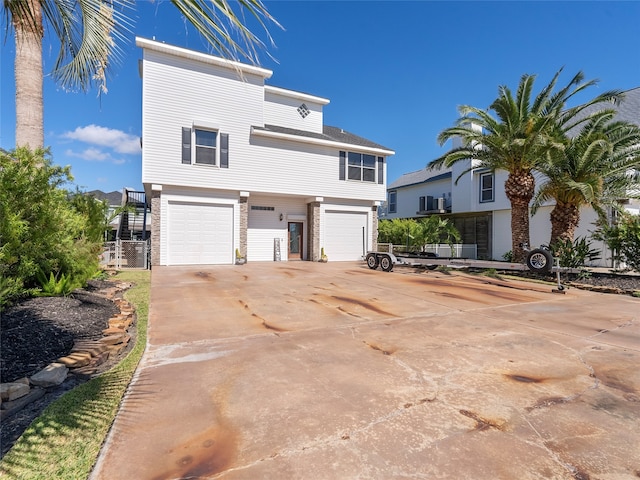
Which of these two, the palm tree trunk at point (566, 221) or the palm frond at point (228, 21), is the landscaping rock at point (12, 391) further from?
the palm tree trunk at point (566, 221)

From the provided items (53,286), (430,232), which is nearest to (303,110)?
(430,232)

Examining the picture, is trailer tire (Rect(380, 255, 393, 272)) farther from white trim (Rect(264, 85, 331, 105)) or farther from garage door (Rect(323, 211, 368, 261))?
white trim (Rect(264, 85, 331, 105))

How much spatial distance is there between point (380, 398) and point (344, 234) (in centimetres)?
1636

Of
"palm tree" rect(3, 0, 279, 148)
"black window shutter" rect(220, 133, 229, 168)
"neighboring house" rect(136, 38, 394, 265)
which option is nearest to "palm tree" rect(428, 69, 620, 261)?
"neighboring house" rect(136, 38, 394, 265)

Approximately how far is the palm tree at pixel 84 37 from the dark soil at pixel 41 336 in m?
3.14

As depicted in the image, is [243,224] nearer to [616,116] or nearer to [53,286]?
[53,286]

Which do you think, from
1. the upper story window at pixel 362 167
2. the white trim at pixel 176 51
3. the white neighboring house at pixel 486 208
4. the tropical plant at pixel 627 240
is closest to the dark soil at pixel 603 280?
the tropical plant at pixel 627 240

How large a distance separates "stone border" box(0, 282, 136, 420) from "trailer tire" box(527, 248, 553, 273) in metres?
11.5

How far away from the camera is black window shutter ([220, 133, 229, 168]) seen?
1587 centimetres

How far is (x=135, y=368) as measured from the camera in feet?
12.6

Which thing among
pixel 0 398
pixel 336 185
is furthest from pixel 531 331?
pixel 336 185

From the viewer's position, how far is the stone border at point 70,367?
301cm

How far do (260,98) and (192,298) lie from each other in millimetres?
12535

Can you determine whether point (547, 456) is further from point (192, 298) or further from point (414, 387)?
point (192, 298)
